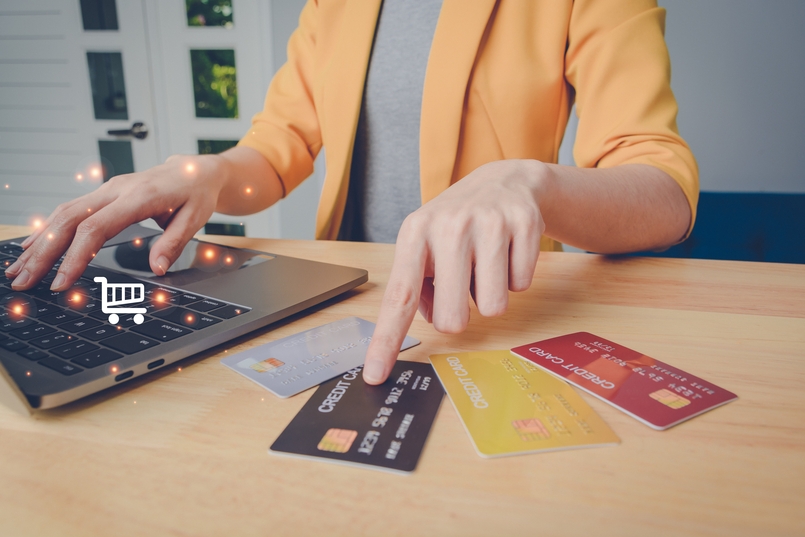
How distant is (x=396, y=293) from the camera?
0.38 metres

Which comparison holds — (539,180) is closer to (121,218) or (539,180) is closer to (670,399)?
(670,399)

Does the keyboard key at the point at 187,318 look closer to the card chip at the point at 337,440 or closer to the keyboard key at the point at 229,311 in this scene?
the keyboard key at the point at 229,311

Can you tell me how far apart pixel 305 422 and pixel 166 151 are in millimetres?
3031

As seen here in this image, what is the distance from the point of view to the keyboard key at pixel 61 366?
32 centimetres

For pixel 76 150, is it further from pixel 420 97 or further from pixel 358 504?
pixel 358 504

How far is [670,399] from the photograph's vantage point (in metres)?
0.32

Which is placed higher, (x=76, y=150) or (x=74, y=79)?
(x=74, y=79)

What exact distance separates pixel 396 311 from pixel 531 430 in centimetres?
13

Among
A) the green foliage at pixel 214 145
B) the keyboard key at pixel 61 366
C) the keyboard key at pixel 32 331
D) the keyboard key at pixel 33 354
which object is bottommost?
the green foliage at pixel 214 145

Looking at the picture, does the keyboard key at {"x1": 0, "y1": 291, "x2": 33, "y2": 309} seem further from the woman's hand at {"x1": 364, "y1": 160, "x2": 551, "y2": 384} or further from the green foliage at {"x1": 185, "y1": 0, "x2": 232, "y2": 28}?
the green foliage at {"x1": 185, "y1": 0, "x2": 232, "y2": 28}

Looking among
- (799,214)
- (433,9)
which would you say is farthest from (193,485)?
(799,214)

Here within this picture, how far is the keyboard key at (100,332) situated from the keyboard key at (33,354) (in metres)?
0.03

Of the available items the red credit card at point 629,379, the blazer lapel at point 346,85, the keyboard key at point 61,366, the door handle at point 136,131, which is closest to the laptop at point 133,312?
the keyboard key at point 61,366

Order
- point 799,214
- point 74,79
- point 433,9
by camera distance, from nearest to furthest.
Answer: point 433,9 → point 799,214 → point 74,79
